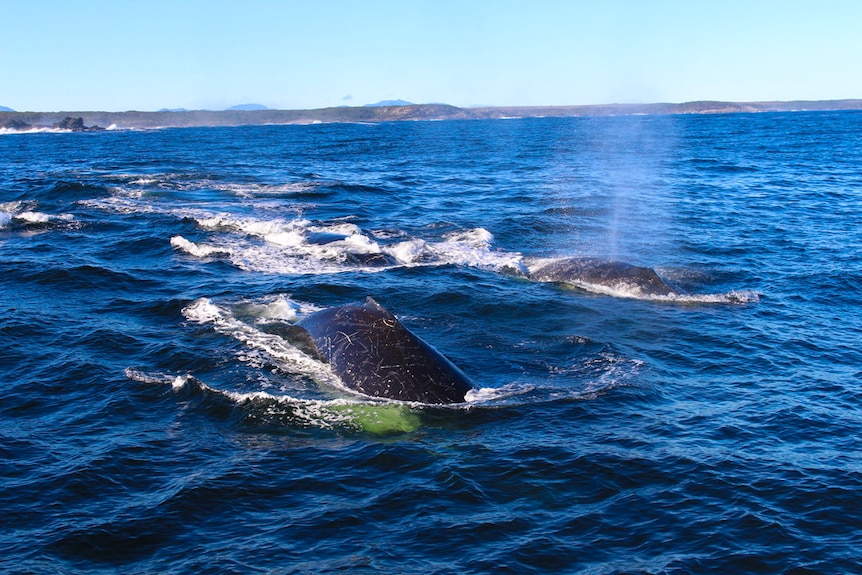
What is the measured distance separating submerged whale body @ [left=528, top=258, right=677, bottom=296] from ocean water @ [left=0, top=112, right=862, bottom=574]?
1.27 ft

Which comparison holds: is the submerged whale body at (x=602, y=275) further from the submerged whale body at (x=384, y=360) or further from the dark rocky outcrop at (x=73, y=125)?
the dark rocky outcrop at (x=73, y=125)

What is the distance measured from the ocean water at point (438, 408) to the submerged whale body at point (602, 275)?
0.39 m

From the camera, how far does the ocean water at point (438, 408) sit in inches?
376

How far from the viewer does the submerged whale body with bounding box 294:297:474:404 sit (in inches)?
539

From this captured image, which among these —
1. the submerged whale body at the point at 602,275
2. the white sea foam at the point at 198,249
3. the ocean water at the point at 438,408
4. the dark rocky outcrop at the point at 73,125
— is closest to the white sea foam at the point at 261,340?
the ocean water at the point at 438,408

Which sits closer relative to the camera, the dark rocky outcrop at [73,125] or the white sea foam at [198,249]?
the white sea foam at [198,249]

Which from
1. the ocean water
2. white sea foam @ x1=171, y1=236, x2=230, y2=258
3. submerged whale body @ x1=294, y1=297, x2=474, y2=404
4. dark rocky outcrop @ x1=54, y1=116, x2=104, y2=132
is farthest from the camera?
dark rocky outcrop @ x1=54, y1=116, x2=104, y2=132

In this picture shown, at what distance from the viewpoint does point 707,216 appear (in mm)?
35562

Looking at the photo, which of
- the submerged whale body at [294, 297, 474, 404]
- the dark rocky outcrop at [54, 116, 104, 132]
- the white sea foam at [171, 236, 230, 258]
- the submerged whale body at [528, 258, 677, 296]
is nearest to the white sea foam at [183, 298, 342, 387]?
the submerged whale body at [294, 297, 474, 404]

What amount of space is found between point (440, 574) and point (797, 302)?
51.3 feet

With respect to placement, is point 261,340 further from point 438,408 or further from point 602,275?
point 602,275

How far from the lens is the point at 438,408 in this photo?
524 inches

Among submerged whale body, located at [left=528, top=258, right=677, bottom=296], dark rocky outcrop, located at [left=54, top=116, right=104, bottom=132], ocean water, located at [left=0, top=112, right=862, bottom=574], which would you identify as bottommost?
ocean water, located at [left=0, top=112, right=862, bottom=574]

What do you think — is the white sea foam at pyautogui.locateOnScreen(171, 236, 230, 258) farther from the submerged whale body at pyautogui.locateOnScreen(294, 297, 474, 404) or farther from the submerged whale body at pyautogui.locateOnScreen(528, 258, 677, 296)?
the submerged whale body at pyautogui.locateOnScreen(294, 297, 474, 404)
